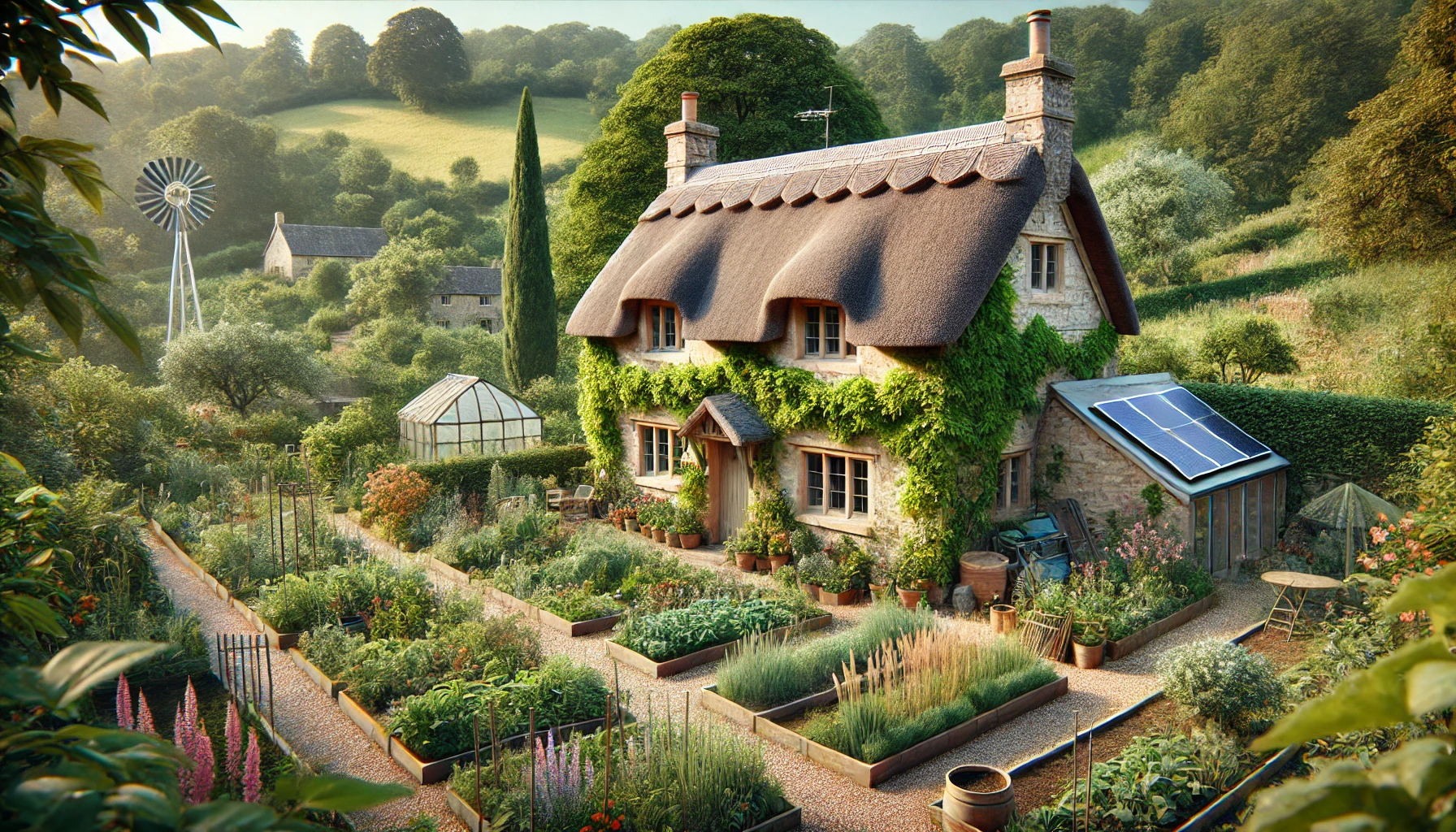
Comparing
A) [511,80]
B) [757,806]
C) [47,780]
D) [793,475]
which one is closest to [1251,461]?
[793,475]

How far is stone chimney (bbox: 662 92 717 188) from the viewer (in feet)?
58.2

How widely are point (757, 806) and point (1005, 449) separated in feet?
24.8

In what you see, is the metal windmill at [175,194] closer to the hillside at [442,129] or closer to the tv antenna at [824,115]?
the tv antenna at [824,115]

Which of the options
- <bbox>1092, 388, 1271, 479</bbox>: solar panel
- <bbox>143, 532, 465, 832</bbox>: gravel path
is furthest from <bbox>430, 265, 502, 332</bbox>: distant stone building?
<bbox>1092, 388, 1271, 479</bbox>: solar panel

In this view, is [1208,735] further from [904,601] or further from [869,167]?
[869,167]

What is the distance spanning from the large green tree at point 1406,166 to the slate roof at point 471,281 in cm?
3325

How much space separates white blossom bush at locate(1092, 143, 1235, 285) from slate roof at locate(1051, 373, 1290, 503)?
17.9 meters

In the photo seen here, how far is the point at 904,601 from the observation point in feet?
38.8

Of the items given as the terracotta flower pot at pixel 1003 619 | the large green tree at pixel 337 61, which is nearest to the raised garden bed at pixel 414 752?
the terracotta flower pot at pixel 1003 619

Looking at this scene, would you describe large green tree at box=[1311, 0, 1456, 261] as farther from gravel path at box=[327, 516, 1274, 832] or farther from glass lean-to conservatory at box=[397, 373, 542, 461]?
glass lean-to conservatory at box=[397, 373, 542, 461]

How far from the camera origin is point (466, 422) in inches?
749

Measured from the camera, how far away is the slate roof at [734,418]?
13.4 meters

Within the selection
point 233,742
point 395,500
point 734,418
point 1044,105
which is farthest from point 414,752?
point 1044,105

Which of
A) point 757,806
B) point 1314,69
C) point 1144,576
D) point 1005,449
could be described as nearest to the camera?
point 757,806
